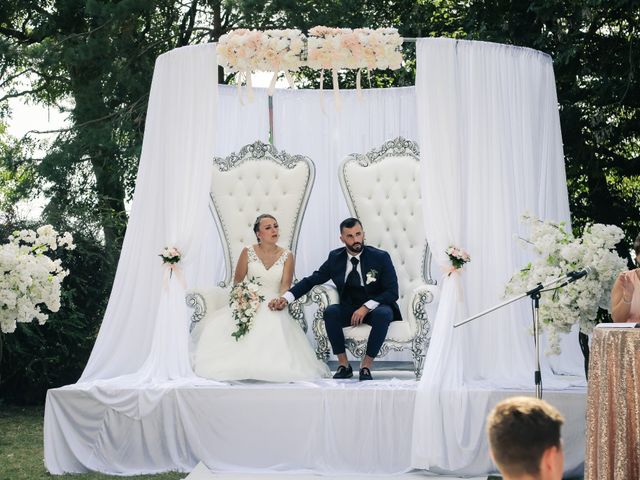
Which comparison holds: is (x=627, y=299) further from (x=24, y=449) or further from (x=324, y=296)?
(x=24, y=449)

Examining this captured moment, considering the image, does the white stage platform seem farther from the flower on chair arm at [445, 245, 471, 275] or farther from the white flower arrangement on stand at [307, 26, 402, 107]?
the white flower arrangement on stand at [307, 26, 402, 107]

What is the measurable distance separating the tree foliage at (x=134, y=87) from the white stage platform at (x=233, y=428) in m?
2.69

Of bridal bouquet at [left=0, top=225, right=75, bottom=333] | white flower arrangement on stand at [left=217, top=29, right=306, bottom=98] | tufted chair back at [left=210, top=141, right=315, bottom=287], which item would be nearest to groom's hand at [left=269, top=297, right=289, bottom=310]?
tufted chair back at [left=210, top=141, right=315, bottom=287]

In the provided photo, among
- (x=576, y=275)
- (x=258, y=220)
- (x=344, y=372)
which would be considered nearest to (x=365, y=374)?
A: (x=344, y=372)

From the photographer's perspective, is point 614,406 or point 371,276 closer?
point 614,406

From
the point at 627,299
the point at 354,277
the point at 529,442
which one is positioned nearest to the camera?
the point at 529,442

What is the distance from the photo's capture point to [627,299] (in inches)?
192

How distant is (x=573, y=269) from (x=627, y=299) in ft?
1.54

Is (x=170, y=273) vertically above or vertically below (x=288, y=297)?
above

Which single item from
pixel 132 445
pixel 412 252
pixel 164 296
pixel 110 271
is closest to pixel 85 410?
pixel 132 445

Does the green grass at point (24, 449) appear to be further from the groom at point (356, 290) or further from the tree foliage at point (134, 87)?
the groom at point (356, 290)

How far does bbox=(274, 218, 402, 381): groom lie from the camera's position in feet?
21.7

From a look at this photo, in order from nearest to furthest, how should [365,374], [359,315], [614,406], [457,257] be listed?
[614,406], [457,257], [365,374], [359,315]

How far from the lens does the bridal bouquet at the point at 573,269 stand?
17.2 ft
